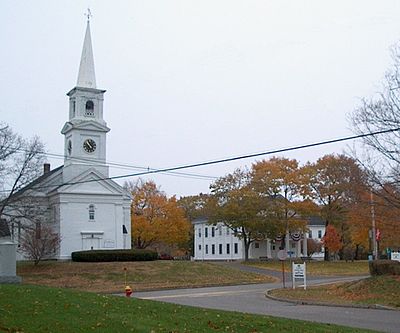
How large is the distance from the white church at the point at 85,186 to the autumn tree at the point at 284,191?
15.1 m

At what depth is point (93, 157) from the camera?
57.5 meters

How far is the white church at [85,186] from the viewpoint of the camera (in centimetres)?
5488

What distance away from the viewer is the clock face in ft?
188

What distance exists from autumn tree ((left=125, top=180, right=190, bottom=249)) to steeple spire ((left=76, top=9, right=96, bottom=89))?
18.2 meters

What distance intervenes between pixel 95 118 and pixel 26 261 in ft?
48.1

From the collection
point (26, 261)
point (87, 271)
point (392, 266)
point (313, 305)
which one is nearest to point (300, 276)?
point (392, 266)

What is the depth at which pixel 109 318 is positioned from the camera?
1225cm

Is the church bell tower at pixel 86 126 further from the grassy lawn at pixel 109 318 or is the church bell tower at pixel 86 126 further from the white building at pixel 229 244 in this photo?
the grassy lawn at pixel 109 318

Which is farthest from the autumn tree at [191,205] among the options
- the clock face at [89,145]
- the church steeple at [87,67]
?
the church steeple at [87,67]

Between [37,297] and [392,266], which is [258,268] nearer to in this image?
[392,266]

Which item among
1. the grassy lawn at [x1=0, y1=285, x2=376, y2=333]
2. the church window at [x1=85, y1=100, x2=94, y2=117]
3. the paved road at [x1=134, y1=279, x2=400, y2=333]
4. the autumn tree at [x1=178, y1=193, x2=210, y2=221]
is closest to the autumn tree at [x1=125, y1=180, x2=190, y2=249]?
the church window at [x1=85, y1=100, x2=94, y2=117]

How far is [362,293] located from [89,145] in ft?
118

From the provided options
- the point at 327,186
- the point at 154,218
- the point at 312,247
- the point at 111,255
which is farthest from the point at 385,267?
the point at 312,247

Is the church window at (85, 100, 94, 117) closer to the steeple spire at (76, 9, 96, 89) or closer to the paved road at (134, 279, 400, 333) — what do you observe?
the steeple spire at (76, 9, 96, 89)
